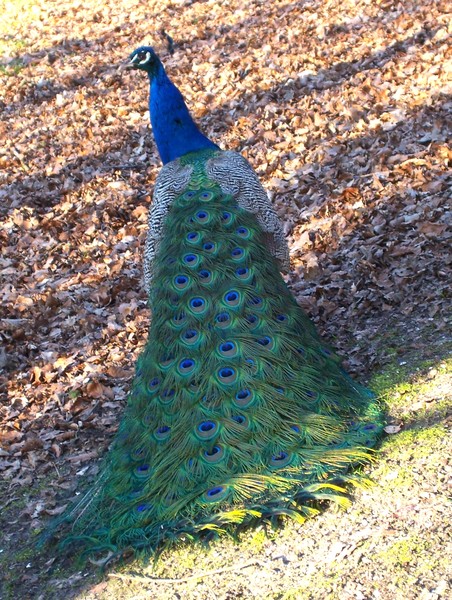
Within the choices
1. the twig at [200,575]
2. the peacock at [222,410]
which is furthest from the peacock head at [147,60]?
the twig at [200,575]

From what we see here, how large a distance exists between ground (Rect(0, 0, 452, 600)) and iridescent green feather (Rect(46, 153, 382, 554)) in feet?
0.53

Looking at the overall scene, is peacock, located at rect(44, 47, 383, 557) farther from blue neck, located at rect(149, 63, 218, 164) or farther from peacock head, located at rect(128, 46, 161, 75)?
peacock head, located at rect(128, 46, 161, 75)

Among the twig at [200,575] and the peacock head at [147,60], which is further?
the peacock head at [147,60]

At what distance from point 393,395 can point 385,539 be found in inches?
50.0

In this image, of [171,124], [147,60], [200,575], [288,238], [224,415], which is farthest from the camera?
Answer: [288,238]

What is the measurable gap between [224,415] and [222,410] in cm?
3

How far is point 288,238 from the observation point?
705 cm

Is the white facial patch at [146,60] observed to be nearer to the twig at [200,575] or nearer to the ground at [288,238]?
the ground at [288,238]

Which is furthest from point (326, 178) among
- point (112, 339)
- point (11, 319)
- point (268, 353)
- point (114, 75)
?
point (114, 75)

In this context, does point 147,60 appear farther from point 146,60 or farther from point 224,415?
point 224,415

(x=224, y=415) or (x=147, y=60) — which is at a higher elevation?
(x=147, y=60)

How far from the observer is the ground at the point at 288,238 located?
3.55 meters

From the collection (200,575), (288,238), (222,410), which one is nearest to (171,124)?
(288,238)

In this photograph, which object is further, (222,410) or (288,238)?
(288,238)
